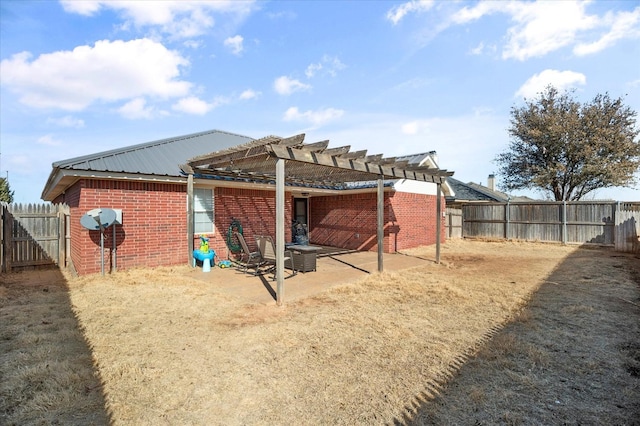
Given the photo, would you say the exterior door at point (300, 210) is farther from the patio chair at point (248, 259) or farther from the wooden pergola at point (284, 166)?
the patio chair at point (248, 259)

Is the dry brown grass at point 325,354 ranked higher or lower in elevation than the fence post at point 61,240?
lower

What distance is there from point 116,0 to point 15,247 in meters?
7.56

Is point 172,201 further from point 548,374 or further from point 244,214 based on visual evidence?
point 548,374

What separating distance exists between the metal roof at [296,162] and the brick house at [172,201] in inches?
11.1

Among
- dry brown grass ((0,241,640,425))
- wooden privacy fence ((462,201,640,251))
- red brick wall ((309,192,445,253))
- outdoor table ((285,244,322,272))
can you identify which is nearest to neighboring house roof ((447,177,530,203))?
wooden privacy fence ((462,201,640,251))

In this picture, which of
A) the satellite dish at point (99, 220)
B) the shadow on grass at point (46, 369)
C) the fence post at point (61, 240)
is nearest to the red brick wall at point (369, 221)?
the satellite dish at point (99, 220)

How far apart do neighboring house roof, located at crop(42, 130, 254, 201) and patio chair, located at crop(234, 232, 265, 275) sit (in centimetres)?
249

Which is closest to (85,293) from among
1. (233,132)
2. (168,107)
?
(233,132)

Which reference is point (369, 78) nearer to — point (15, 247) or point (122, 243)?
point (122, 243)

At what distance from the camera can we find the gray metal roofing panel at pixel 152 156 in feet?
25.6

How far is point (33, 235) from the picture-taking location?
9.78 meters

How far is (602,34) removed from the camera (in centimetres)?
859

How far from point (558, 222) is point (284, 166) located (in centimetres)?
1508

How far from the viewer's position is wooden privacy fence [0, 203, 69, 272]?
924cm
